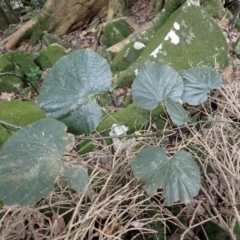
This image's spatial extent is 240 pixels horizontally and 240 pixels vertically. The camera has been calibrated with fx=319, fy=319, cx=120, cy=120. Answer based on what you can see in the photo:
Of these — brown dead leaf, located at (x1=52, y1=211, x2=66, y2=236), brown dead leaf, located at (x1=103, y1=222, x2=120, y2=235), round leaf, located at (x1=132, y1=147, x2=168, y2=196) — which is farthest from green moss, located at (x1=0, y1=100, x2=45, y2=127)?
round leaf, located at (x1=132, y1=147, x2=168, y2=196)

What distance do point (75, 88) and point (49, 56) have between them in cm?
271

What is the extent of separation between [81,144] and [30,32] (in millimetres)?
3165

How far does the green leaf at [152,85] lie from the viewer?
1.45 meters

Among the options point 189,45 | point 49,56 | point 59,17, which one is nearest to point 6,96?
point 49,56

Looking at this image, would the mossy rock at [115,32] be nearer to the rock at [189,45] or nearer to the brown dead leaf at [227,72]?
the rock at [189,45]

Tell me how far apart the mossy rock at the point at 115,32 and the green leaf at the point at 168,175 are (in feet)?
9.26

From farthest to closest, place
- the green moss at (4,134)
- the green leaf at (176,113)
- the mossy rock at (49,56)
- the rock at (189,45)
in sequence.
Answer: the mossy rock at (49,56)
the rock at (189,45)
the green moss at (4,134)
the green leaf at (176,113)

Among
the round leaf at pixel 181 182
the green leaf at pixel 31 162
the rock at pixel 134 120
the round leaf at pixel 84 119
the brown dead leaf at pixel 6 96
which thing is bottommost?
the rock at pixel 134 120

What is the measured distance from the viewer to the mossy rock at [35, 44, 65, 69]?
3.82 m

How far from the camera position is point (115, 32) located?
3.90 metres

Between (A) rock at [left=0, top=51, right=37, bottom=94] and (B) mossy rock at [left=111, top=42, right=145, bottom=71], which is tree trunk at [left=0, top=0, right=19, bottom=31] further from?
(B) mossy rock at [left=111, top=42, right=145, bottom=71]

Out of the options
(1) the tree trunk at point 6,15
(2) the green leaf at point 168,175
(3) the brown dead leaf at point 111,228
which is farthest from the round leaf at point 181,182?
(1) the tree trunk at point 6,15

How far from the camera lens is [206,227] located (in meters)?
1.62

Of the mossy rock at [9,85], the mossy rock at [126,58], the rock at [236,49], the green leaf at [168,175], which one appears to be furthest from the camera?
the mossy rock at [9,85]
